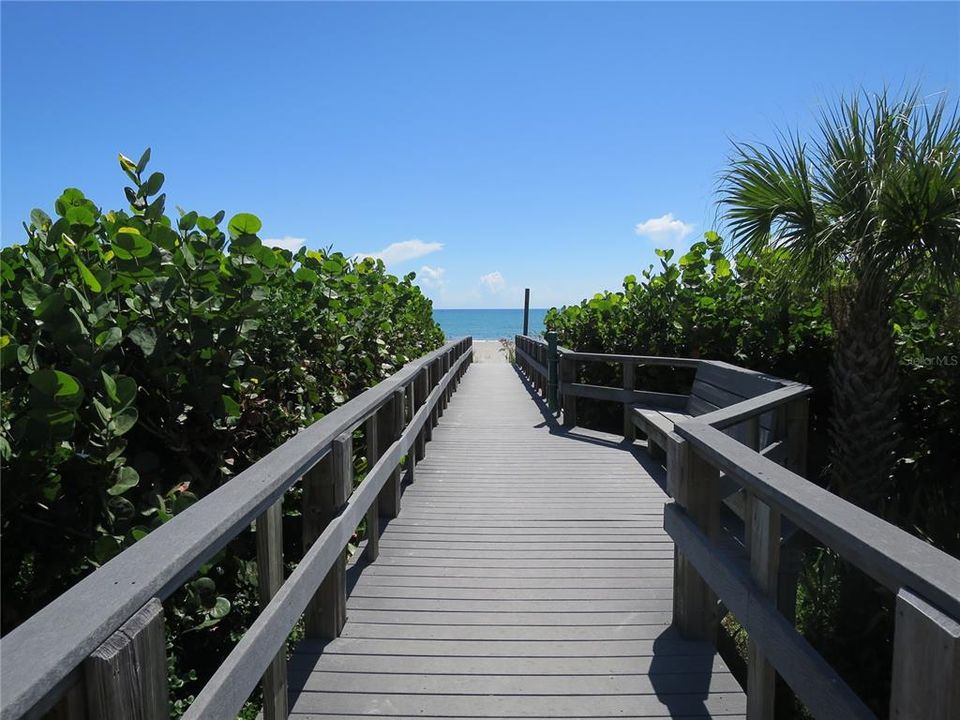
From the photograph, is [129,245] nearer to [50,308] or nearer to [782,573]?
[50,308]

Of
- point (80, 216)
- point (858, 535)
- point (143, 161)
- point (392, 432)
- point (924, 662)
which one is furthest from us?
point (392, 432)

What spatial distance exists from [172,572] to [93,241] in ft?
5.82

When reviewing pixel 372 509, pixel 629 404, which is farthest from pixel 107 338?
pixel 629 404

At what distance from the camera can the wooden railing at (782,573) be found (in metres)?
1.35

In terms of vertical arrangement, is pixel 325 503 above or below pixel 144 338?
below

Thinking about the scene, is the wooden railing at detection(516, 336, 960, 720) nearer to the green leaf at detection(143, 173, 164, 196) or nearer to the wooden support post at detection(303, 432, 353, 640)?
the wooden support post at detection(303, 432, 353, 640)

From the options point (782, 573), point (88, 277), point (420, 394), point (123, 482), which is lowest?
point (782, 573)

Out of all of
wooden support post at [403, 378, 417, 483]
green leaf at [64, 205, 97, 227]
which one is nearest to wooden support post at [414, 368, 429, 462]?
wooden support post at [403, 378, 417, 483]

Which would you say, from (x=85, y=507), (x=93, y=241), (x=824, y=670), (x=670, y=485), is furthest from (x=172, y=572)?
(x=670, y=485)

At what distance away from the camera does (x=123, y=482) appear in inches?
95.9

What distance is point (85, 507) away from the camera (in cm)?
250

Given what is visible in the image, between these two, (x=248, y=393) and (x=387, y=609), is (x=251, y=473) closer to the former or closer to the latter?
(x=248, y=393)

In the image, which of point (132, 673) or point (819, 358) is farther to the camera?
point (819, 358)

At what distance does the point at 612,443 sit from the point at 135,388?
615 centimetres
